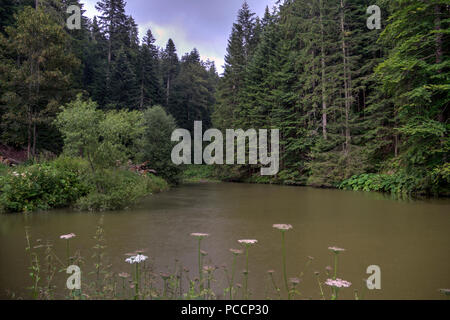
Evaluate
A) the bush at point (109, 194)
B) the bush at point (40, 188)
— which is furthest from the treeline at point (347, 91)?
the bush at point (40, 188)

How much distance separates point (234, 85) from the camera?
103 feet

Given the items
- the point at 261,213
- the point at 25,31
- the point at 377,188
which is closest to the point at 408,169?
the point at 377,188

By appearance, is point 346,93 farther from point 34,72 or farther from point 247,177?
point 34,72

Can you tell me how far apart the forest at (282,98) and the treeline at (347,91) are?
0.09 meters

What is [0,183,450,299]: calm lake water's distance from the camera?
3.48 metres

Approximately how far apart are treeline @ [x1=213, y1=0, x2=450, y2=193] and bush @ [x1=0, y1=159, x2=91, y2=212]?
12.0 meters

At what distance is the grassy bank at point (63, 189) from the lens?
27.2 feet

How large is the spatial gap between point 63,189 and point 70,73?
530 inches

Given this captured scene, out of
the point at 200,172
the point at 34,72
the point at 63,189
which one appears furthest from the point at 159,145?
the point at 200,172

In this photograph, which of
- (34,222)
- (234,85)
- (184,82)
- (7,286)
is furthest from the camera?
(184,82)

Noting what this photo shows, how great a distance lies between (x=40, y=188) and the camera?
28.5ft

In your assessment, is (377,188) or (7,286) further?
(377,188)

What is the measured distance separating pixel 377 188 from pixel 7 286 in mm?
15640
